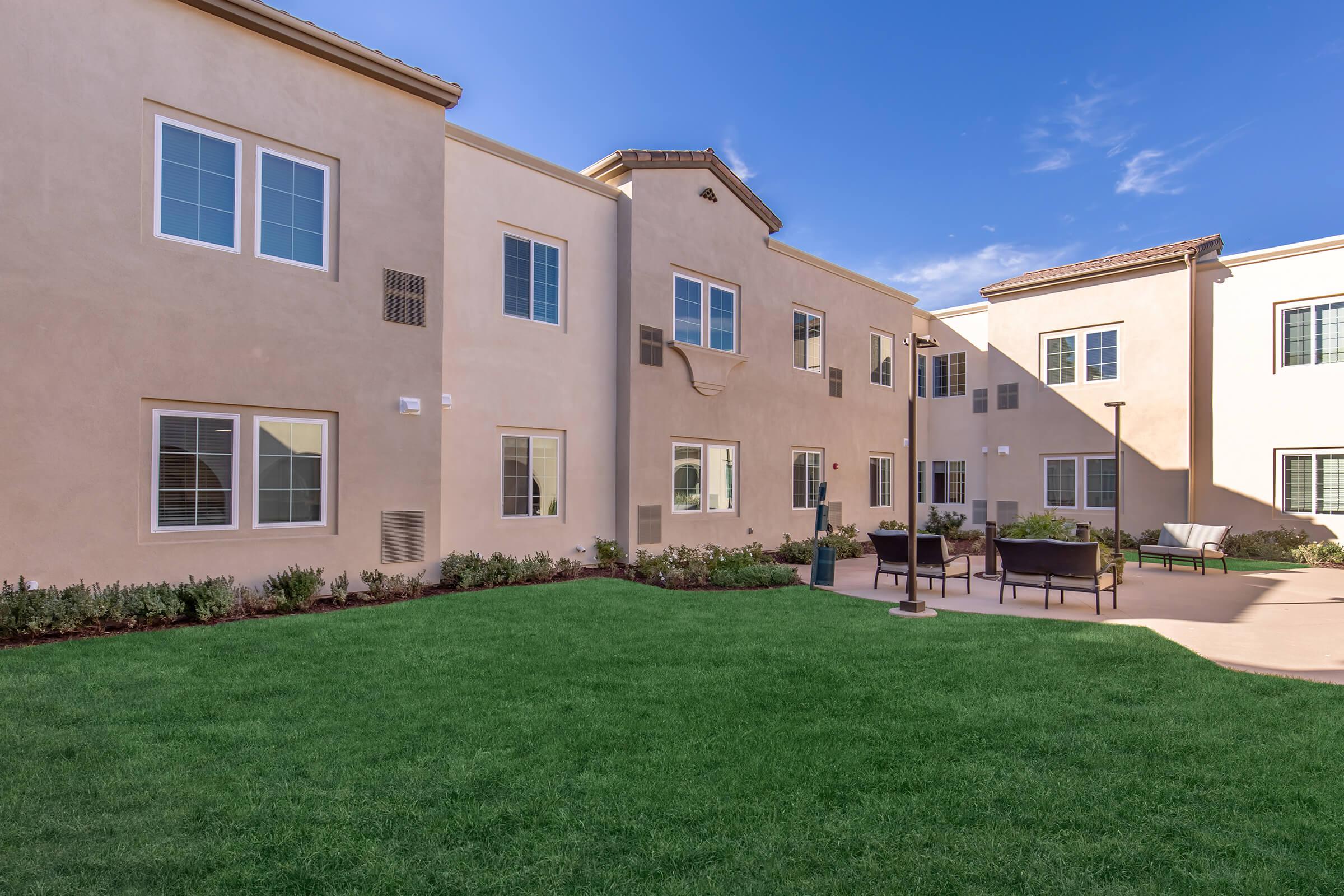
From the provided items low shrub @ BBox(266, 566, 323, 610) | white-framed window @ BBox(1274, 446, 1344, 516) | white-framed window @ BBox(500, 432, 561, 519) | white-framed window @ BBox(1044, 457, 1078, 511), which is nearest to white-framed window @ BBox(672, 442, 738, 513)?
white-framed window @ BBox(500, 432, 561, 519)

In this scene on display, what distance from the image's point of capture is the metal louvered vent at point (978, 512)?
20.1 m

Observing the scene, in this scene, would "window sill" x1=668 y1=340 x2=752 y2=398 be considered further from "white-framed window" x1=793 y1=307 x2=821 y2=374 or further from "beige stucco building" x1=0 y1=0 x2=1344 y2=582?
"white-framed window" x1=793 y1=307 x2=821 y2=374

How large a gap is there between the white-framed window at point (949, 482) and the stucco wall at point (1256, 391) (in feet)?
18.9

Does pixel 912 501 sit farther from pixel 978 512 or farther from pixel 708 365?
pixel 978 512

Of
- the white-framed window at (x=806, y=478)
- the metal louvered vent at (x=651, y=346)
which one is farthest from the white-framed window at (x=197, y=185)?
the white-framed window at (x=806, y=478)

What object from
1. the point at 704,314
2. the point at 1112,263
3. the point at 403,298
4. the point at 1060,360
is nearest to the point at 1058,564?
the point at 704,314

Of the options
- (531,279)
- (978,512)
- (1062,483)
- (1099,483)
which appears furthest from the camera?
(978,512)

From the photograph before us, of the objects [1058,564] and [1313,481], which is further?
[1313,481]

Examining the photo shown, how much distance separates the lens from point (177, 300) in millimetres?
8180

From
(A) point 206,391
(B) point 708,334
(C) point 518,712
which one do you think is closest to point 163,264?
(A) point 206,391

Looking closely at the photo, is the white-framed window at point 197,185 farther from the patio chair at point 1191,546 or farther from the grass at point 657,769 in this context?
the patio chair at point 1191,546

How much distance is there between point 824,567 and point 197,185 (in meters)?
10.3

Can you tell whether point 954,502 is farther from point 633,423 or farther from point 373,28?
point 373,28

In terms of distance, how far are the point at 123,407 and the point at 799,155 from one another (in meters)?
15.5
